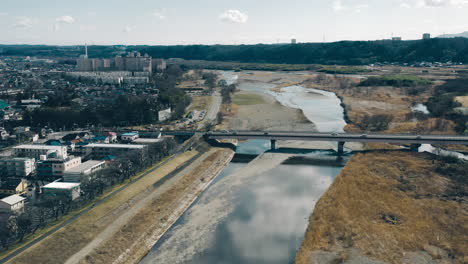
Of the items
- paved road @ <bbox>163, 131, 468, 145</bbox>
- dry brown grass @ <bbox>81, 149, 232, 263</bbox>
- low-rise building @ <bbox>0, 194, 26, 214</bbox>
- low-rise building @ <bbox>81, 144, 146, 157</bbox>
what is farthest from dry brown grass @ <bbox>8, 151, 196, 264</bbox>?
paved road @ <bbox>163, 131, 468, 145</bbox>

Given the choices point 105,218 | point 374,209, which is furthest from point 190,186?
point 374,209

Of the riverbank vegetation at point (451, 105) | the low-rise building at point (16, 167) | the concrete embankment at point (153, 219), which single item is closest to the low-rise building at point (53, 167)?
the low-rise building at point (16, 167)

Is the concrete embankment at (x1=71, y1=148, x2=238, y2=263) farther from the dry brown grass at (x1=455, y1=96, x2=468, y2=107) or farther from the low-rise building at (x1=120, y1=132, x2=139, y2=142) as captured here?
the dry brown grass at (x1=455, y1=96, x2=468, y2=107)

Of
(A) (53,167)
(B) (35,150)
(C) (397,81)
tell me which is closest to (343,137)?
(A) (53,167)

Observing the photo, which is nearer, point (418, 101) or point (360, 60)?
point (418, 101)

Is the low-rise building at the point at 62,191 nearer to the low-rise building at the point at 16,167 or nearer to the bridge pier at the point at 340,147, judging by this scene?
the low-rise building at the point at 16,167

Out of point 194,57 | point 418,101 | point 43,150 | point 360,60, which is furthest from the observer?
point 194,57

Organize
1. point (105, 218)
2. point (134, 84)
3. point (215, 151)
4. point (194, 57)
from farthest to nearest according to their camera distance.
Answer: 1. point (194, 57)
2. point (134, 84)
3. point (215, 151)
4. point (105, 218)

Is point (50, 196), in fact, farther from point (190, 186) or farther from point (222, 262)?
point (222, 262)
